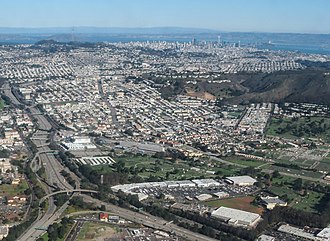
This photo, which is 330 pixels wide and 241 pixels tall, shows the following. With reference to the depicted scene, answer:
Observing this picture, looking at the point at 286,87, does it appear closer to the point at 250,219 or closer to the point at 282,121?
the point at 282,121

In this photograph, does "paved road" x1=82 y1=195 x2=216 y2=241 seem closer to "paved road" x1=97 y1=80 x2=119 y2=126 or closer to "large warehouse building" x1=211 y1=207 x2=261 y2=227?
"large warehouse building" x1=211 y1=207 x2=261 y2=227

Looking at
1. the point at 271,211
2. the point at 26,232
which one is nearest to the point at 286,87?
the point at 271,211

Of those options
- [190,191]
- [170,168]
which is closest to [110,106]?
[170,168]

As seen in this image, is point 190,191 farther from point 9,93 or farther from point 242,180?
point 9,93

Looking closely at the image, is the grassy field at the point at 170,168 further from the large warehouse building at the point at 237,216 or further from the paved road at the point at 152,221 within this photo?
the large warehouse building at the point at 237,216

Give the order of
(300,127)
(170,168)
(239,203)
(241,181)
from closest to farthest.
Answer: (239,203), (241,181), (170,168), (300,127)
